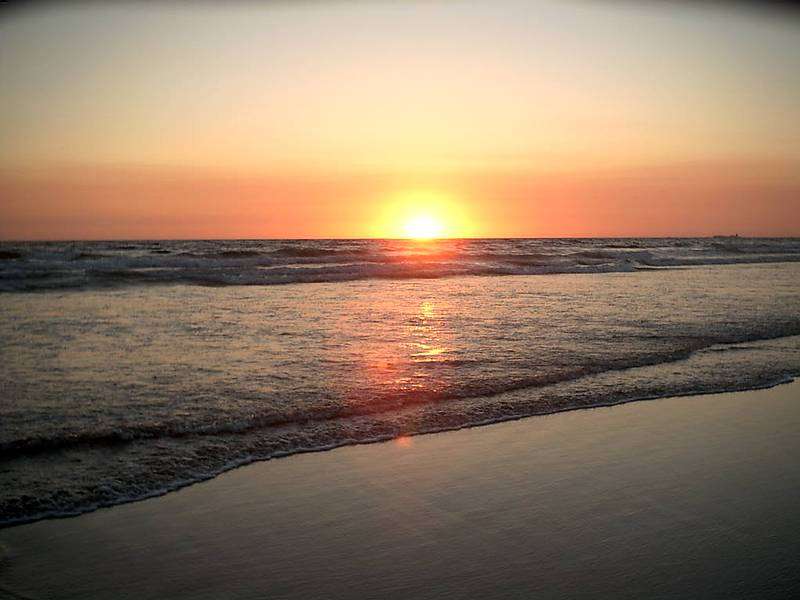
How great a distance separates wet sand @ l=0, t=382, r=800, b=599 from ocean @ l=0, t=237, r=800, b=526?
52 cm

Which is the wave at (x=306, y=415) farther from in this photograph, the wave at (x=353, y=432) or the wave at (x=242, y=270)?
the wave at (x=242, y=270)

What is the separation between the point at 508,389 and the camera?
748cm

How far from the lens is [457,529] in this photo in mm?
4051

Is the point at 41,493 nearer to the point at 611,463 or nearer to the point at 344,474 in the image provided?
the point at 344,474

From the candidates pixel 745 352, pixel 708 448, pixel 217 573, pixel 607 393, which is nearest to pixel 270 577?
pixel 217 573

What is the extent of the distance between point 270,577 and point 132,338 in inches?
309

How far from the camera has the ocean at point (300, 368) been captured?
17.6ft

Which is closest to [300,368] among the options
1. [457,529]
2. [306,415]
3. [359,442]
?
[306,415]

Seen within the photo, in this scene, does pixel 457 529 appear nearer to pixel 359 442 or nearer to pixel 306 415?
pixel 359 442

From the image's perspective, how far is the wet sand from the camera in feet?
11.3

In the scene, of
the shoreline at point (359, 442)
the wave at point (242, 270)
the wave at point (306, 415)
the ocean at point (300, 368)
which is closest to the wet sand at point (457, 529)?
the shoreline at point (359, 442)

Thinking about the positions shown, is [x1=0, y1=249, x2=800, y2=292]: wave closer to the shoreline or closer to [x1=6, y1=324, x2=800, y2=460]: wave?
[x1=6, y1=324, x2=800, y2=460]: wave

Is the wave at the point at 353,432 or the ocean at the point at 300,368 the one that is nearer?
the wave at the point at 353,432

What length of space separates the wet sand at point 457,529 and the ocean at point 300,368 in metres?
0.52
